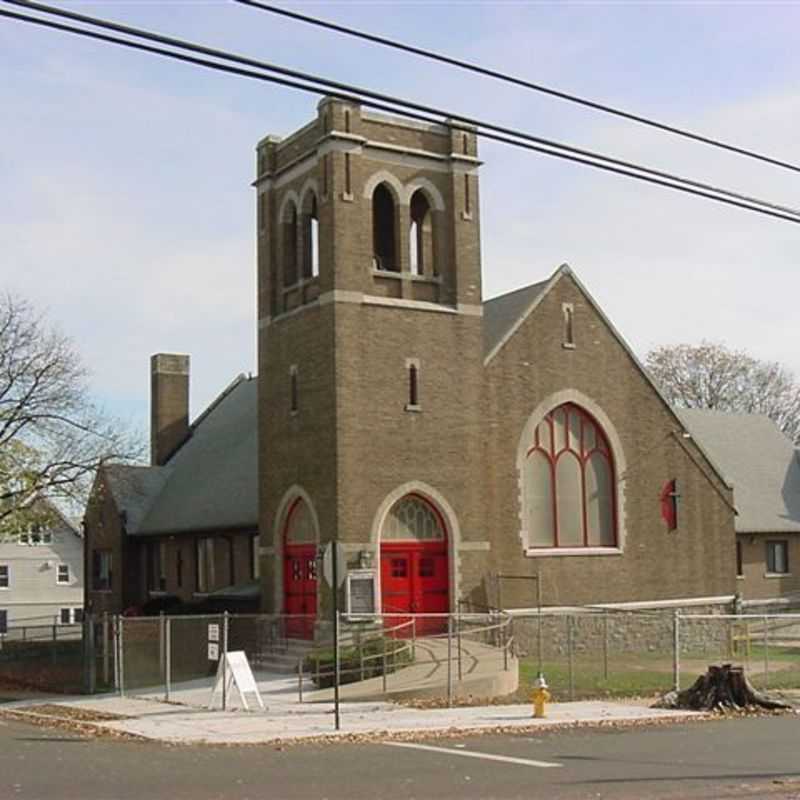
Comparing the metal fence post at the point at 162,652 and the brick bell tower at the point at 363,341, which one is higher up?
the brick bell tower at the point at 363,341

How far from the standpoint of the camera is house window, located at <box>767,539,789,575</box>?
48312mm

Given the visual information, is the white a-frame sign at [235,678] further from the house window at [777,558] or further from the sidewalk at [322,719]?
the house window at [777,558]

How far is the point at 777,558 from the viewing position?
48500 mm

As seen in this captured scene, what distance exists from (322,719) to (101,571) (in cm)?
2944

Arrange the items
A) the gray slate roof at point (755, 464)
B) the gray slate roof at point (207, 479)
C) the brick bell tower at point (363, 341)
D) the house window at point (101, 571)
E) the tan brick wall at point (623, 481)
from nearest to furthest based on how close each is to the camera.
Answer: the brick bell tower at point (363, 341) → the tan brick wall at point (623, 481) → the gray slate roof at point (207, 479) → the gray slate roof at point (755, 464) → the house window at point (101, 571)

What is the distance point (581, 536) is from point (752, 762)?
20539 mm

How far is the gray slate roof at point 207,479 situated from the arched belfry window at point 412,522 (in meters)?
6.72

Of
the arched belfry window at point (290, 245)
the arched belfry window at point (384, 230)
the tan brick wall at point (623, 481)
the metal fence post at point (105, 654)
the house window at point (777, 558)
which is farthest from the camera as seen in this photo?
the house window at point (777, 558)

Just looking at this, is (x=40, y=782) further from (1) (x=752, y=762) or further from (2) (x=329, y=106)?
(2) (x=329, y=106)

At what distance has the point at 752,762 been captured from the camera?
57.2 ft

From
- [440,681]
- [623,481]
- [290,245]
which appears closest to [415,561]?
[440,681]

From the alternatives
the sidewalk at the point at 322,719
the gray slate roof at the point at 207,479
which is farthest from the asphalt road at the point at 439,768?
the gray slate roof at the point at 207,479

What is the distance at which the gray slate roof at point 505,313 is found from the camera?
121 ft

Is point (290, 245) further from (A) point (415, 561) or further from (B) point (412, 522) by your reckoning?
(A) point (415, 561)
